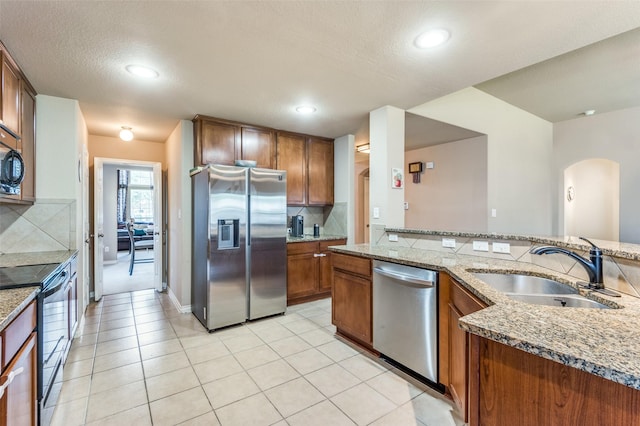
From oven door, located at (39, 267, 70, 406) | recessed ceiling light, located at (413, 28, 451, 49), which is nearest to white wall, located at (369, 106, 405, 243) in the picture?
recessed ceiling light, located at (413, 28, 451, 49)

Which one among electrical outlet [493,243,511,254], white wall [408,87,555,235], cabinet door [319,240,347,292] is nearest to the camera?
electrical outlet [493,243,511,254]

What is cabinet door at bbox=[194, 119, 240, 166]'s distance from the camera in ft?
11.3

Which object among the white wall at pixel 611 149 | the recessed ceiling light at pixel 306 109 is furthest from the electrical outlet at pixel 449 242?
the white wall at pixel 611 149

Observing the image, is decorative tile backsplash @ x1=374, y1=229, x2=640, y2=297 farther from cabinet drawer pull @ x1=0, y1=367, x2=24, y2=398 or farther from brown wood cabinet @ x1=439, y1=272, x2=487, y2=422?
cabinet drawer pull @ x1=0, y1=367, x2=24, y2=398

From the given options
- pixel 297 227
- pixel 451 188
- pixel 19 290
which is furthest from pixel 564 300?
pixel 451 188

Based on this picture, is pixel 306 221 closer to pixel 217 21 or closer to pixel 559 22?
pixel 217 21

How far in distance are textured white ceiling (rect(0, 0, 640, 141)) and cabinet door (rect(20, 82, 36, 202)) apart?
5.5 inches

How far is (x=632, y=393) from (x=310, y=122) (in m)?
3.50

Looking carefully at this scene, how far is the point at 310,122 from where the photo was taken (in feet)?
12.2

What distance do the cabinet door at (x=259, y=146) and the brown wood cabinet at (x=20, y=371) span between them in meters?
2.65

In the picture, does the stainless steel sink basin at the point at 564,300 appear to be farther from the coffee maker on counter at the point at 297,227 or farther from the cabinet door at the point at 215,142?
the cabinet door at the point at 215,142

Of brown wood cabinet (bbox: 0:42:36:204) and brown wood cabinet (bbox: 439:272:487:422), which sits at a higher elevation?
brown wood cabinet (bbox: 0:42:36:204)

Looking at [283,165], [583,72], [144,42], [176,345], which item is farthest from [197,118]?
[583,72]

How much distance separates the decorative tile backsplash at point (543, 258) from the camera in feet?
4.28
